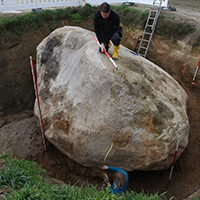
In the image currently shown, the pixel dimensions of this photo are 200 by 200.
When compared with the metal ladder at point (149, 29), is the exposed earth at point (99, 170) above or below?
below

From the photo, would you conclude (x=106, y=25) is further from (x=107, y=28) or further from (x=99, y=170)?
(x=99, y=170)

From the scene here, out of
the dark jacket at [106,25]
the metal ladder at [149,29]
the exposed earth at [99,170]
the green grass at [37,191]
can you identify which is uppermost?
the dark jacket at [106,25]

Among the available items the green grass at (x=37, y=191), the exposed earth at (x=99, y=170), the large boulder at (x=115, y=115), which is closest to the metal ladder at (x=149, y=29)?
the exposed earth at (x=99, y=170)

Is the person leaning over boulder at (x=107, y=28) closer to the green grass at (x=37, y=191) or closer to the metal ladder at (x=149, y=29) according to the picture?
the green grass at (x=37, y=191)

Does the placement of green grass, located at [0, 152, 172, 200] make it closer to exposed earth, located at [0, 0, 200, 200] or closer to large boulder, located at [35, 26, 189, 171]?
large boulder, located at [35, 26, 189, 171]

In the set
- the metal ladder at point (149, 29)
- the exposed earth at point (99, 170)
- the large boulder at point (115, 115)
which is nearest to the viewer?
the large boulder at point (115, 115)

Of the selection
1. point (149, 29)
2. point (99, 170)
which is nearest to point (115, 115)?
point (99, 170)

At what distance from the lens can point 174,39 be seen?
19.7 ft

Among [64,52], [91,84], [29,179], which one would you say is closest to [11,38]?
[64,52]

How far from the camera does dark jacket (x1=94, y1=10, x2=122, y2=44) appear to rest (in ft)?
10.8

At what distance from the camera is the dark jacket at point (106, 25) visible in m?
3.29

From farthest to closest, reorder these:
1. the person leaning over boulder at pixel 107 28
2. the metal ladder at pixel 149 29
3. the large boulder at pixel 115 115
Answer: the metal ladder at pixel 149 29
the person leaning over boulder at pixel 107 28
the large boulder at pixel 115 115

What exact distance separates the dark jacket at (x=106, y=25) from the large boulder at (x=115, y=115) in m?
0.30

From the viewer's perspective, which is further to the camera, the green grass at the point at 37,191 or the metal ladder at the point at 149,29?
the metal ladder at the point at 149,29
